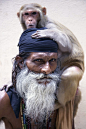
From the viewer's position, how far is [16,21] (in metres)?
2.08

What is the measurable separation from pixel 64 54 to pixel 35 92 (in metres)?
0.38

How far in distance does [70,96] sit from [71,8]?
1322 mm

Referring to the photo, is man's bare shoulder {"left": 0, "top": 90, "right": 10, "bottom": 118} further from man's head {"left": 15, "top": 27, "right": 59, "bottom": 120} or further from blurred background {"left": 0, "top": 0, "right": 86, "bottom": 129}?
blurred background {"left": 0, "top": 0, "right": 86, "bottom": 129}

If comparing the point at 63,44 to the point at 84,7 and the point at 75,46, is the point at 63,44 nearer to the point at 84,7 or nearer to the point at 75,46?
the point at 75,46

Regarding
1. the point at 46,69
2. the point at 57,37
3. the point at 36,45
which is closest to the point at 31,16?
the point at 57,37

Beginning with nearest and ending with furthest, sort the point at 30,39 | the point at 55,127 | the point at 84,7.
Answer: the point at 30,39, the point at 55,127, the point at 84,7

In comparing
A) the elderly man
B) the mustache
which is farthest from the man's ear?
the mustache

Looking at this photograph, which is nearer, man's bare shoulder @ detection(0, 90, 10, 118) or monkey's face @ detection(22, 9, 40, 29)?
man's bare shoulder @ detection(0, 90, 10, 118)

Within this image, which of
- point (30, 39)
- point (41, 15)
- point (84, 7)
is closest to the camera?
point (30, 39)

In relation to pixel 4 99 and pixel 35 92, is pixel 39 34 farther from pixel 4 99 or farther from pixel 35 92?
pixel 4 99

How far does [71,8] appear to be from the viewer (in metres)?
2.07

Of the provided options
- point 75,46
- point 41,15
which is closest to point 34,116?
point 75,46

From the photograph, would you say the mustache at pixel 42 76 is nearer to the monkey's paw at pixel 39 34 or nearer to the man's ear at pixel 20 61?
the man's ear at pixel 20 61

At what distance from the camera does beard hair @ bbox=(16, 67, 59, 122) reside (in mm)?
1050
